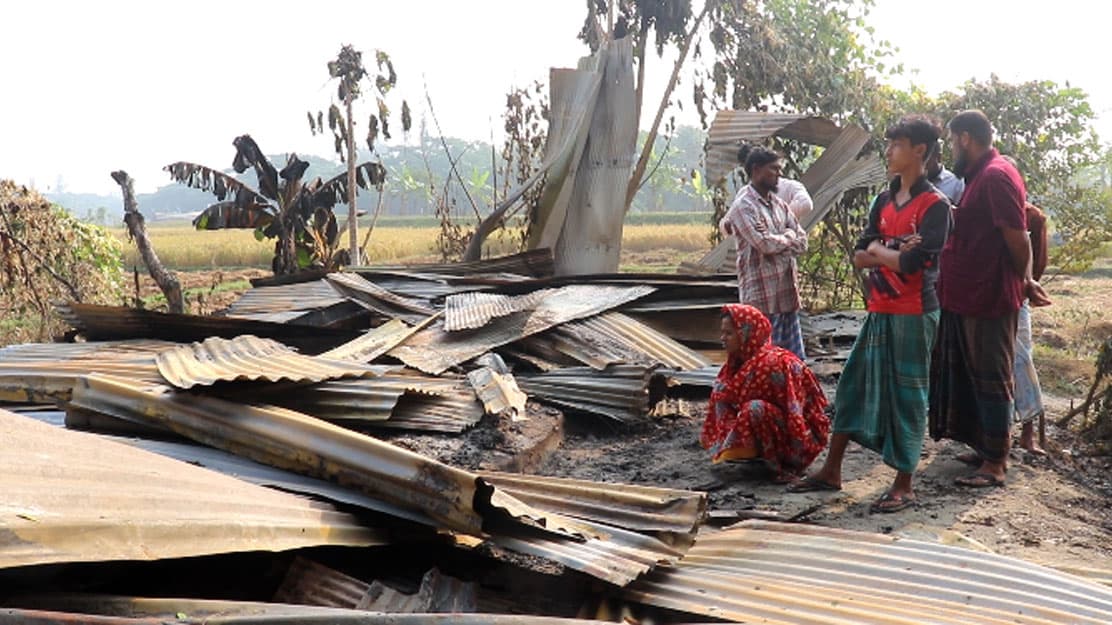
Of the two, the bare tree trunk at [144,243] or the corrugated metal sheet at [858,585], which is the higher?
the bare tree trunk at [144,243]

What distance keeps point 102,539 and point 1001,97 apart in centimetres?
1140

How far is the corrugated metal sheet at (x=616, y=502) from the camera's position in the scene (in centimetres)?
330

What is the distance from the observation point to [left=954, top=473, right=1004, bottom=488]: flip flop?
186 inches

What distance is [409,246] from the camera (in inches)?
1265

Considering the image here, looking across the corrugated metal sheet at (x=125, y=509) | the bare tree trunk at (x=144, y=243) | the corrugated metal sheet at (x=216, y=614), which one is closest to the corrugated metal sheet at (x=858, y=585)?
the corrugated metal sheet at (x=216, y=614)

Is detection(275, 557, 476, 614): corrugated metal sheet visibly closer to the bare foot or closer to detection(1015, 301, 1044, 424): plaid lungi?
detection(1015, 301, 1044, 424): plaid lungi

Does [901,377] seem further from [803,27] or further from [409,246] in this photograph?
[409,246]

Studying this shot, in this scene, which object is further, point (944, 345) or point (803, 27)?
point (803, 27)

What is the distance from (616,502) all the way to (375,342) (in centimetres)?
339

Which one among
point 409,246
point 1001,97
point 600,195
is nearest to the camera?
point 600,195

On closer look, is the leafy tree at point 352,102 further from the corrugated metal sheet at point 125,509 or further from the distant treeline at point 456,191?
the distant treeline at point 456,191

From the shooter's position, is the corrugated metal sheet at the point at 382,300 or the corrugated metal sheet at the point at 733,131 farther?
the corrugated metal sheet at the point at 733,131

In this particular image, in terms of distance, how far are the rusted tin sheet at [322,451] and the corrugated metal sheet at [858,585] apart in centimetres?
47

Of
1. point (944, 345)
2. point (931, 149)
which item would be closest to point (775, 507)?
point (944, 345)
